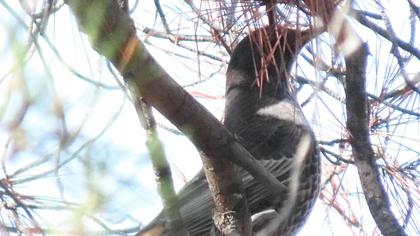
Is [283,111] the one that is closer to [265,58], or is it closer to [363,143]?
[265,58]

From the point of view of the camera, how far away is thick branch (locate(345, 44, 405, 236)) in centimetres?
243

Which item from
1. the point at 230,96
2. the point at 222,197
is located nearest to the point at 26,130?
the point at 222,197

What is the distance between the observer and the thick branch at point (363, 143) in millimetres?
2432

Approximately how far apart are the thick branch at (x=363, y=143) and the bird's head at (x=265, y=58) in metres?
0.14

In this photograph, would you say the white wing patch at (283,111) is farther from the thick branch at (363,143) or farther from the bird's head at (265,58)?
the thick branch at (363,143)

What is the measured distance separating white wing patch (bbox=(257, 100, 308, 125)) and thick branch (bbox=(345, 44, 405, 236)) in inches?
37.1

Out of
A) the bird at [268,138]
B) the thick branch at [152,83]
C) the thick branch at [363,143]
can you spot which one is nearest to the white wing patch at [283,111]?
the bird at [268,138]

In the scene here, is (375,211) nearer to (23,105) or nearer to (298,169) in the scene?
(298,169)

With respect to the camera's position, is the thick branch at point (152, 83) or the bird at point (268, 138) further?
the bird at point (268, 138)

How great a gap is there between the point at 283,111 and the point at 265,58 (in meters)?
0.61

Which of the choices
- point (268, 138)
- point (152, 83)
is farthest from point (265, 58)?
point (152, 83)

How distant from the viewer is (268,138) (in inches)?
139

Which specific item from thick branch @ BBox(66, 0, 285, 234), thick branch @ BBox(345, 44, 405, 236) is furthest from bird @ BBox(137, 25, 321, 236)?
thick branch @ BBox(66, 0, 285, 234)

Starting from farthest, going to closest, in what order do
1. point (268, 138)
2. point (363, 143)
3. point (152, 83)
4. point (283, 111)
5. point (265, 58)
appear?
1. point (283, 111)
2. point (268, 138)
3. point (265, 58)
4. point (363, 143)
5. point (152, 83)
